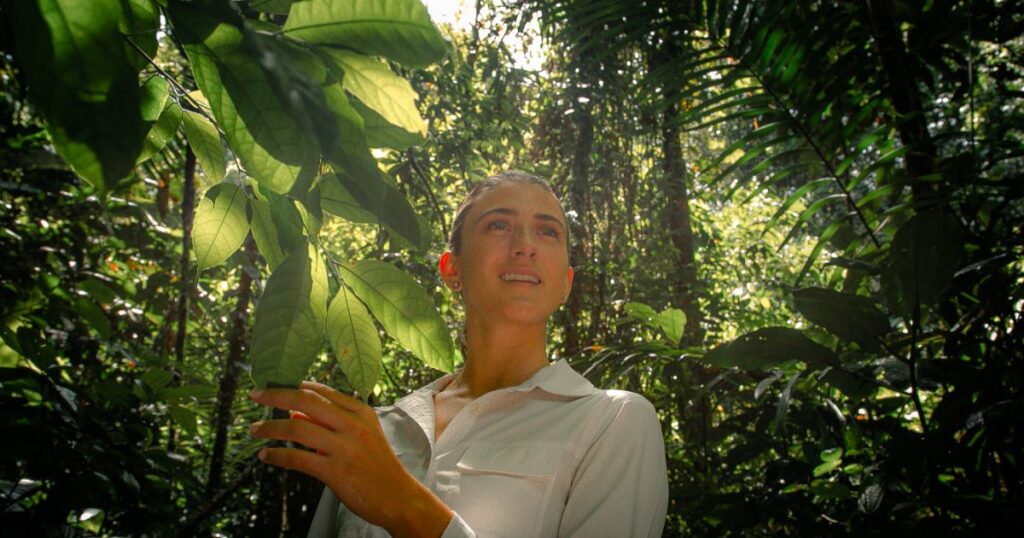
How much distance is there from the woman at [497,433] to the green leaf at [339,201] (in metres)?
0.21

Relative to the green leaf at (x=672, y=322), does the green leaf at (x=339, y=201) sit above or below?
above

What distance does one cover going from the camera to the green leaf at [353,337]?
660 millimetres

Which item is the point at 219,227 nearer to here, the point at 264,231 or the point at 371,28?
the point at 264,231

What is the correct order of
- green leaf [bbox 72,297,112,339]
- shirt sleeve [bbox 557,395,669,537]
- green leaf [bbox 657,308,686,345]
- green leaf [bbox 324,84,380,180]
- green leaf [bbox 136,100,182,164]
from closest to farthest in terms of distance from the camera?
green leaf [bbox 324,84,380,180]
green leaf [bbox 136,100,182,164]
shirt sleeve [bbox 557,395,669,537]
green leaf [bbox 72,297,112,339]
green leaf [bbox 657,308,686,345]

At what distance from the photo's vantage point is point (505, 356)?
1520 millimetres

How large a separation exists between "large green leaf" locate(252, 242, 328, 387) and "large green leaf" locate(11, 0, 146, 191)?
232 mm

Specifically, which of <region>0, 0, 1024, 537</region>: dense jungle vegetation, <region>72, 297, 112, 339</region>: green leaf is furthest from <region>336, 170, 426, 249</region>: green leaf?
<region>72, 297, 112, 339</region>: green leaf

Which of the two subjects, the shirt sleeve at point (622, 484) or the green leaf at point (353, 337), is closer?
the green leaf at point (353, 337)

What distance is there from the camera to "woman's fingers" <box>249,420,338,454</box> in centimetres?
77

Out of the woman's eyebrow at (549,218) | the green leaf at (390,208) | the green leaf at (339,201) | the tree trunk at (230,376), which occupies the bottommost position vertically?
the tree trunk at (230,376)

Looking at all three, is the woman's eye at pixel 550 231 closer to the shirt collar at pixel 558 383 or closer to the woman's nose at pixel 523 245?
the woman's nose at pixel 523 245

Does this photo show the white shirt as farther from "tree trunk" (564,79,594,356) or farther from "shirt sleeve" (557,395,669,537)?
"tree trunk" (564,79,594,356)

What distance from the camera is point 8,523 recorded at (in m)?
1.23

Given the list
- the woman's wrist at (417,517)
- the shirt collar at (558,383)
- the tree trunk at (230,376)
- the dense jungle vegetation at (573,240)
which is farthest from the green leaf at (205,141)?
the tree trunk at (230,376)
